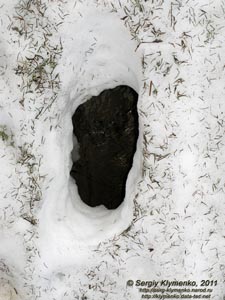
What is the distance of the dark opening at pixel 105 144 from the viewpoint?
4625mm

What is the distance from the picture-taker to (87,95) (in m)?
4.59

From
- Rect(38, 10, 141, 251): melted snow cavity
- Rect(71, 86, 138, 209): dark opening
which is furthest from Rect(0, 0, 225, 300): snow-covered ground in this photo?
Rect(71, 86, 138, 209): dark opening

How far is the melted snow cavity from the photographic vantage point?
4293 millimetres

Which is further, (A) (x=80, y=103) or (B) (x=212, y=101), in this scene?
(A) (x=80, y=103)

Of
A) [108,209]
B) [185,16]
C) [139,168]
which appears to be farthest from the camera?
[108,209]

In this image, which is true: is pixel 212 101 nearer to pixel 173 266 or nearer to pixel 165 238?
pixel 165 238

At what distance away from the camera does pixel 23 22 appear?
426 centimetres

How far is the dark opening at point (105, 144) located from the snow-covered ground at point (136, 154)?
0.11m

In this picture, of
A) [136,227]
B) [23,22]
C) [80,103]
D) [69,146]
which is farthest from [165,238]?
[23,22]

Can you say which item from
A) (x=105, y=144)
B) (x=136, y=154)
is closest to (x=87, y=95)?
(x=105, y=144)

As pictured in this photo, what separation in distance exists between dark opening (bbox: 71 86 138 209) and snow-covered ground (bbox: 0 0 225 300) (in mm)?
114

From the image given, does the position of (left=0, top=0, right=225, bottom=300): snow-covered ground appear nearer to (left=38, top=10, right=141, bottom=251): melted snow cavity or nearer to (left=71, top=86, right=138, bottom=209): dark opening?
(left=38, top=10, right=141, bottom=251): melted snow cavity

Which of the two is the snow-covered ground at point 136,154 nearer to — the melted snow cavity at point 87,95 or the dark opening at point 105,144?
the melted snow cavity at point 87,95

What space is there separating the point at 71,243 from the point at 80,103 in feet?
5.41
